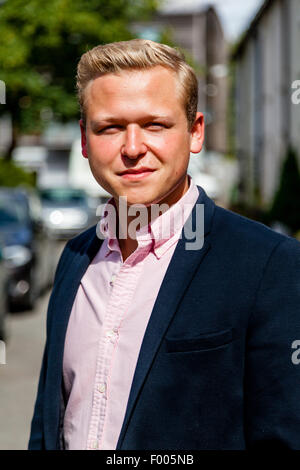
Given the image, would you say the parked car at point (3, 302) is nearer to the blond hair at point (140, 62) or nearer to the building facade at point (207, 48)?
the blond hair at point (140, 62)

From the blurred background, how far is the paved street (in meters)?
0.01

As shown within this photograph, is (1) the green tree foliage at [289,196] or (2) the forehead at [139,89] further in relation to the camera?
(1) the green tree foliage at [289,196]

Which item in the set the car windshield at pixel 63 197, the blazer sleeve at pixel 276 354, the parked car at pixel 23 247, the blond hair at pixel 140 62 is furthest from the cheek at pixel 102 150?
the car windshield at pixel 63 197

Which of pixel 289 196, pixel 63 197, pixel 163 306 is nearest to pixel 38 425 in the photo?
pixel 163 306

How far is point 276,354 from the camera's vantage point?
1.81 metres

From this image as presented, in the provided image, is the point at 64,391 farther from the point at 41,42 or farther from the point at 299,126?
the point at 41,42

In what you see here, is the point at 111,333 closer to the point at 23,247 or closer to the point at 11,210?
the point at 23,247

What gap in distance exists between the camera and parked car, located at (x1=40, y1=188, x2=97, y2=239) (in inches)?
842

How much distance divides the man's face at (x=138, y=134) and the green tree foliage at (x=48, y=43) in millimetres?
22583

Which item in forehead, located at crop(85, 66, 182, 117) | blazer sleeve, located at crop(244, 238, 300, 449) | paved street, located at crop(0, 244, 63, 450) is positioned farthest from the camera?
paved street, located at crop(0, 244, 63, 450)

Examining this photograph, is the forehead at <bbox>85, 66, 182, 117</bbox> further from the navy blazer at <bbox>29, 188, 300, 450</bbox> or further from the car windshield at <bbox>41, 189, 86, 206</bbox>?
the car windshield at <bbox>41, 189, 86, 206</bbox>

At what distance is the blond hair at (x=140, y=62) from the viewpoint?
1.93m

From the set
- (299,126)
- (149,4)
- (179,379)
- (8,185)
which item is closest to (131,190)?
(179,379)

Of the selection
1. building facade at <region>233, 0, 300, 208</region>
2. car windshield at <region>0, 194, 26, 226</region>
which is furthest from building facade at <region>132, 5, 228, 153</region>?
car windshield at <region>0, 194, 26, 226</region>
